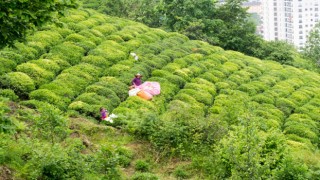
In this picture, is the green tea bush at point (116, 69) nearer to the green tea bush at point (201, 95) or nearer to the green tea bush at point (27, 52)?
the green tea bush at point (201, 95)

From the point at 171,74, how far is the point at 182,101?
297 centimetres

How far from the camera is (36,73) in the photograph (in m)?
20.5

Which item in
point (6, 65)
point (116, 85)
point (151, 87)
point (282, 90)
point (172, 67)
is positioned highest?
point (6, 65)

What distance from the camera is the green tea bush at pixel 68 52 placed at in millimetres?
23109

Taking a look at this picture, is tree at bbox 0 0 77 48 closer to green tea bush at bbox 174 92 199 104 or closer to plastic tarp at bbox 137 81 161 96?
plastic tarp at bbox 137 81 161 96

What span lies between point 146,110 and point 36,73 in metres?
4.42

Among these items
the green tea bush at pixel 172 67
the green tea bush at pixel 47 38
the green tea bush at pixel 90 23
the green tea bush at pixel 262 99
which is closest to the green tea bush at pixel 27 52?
the green tea bush at pixel 47 38

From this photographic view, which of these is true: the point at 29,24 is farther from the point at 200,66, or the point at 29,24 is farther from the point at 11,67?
the point at 200,66

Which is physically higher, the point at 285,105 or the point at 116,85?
the point at 116,85

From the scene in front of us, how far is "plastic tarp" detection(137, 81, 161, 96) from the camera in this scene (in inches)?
844

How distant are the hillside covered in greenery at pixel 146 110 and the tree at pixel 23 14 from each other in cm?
52

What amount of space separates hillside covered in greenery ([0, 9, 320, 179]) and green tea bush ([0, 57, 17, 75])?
53 mm

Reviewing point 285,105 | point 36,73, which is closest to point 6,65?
point 36,73

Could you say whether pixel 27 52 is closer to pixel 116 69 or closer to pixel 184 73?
pixel 116 69
